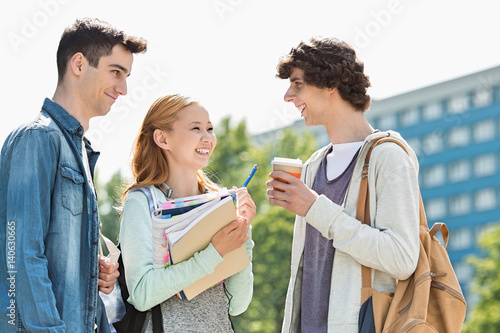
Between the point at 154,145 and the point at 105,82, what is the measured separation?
0.67 meters

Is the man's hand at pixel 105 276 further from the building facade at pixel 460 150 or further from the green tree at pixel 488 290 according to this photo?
the building facade at pixel 460 150

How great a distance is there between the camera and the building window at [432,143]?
206 ft

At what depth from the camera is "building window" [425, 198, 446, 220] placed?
63062 mm

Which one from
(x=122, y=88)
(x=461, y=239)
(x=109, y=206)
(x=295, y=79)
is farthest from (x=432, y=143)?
(x=122, y=88)

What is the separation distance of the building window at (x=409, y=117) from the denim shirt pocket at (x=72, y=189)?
63.7 meters

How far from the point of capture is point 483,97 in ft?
202

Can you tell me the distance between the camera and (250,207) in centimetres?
402

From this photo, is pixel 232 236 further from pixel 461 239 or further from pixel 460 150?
pixel 460 150

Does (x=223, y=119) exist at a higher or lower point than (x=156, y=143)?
higher

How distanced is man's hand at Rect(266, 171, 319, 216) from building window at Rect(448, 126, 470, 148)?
199 feet

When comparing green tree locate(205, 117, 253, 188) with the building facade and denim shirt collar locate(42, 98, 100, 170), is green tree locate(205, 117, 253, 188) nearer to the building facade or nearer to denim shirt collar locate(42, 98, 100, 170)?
denim shirt collar locate(42, 98, 100, 170)

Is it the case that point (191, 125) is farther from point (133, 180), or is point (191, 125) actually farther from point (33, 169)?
point (33, 169)

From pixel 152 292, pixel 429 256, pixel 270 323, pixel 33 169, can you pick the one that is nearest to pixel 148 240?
pixel 152 292

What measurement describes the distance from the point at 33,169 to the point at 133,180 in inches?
41.9
